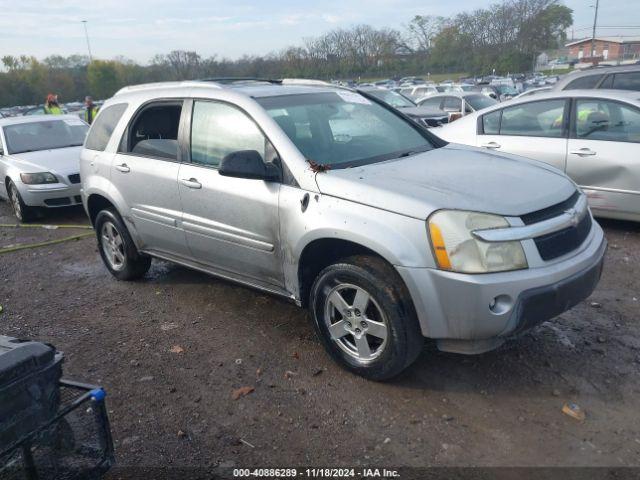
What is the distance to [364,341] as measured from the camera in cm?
343

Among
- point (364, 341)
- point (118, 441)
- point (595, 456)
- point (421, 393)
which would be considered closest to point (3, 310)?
point (118, 441)

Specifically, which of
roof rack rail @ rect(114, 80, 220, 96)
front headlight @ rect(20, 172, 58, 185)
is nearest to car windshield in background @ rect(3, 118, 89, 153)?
front headlight @ rect(20, 172, 58, 185)

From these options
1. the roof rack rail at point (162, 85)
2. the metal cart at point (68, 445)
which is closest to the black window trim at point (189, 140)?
the roof rack rail at point (162, 85)

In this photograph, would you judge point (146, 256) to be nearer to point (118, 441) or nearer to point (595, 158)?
point (118, 441)

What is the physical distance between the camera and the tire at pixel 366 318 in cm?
317

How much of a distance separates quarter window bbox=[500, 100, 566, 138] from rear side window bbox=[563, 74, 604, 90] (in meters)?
2.29

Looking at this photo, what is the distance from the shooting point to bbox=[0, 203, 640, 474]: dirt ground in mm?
2896

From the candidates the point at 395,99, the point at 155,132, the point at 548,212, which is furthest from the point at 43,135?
the point at 395,99

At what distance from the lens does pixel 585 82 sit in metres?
8.59

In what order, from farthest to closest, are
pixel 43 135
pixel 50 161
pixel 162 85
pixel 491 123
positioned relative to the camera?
1. pixel 43 135
2. pixel 50 161
3. pixel 491 123
4. pixel 162 85

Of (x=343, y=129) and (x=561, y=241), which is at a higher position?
(x=343, y=129)

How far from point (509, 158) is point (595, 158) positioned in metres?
2.41

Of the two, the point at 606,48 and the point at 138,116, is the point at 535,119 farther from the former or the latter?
the point at 606,48

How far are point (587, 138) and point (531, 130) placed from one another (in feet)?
2.29
